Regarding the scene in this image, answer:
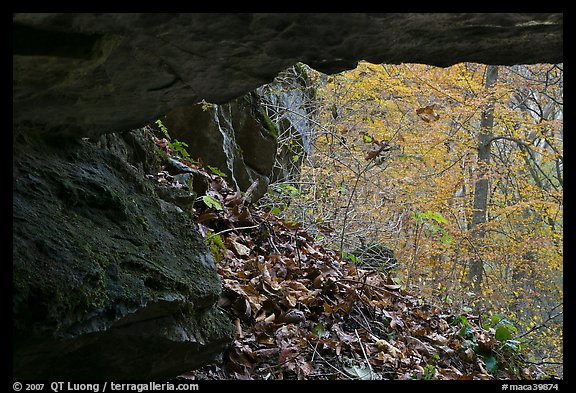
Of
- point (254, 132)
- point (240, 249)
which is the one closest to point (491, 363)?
point (240, 249)

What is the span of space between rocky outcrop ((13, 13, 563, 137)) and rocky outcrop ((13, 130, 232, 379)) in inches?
12.9

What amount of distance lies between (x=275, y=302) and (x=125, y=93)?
6.75 ft

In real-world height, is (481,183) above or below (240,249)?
below

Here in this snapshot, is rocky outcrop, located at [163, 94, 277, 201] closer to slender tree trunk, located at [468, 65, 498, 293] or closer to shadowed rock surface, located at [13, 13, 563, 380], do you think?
shadowed rock surface, located at [13, 13, 563, 380]

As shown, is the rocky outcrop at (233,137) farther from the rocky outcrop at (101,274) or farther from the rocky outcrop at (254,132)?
the rocky outcrop at (101,274)

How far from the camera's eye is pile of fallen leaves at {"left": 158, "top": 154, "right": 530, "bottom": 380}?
3213 millimetres

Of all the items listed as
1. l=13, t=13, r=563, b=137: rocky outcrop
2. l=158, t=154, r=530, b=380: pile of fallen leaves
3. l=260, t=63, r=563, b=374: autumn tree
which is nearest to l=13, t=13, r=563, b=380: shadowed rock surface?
l=13, t=13, r=563, b=137: rocky outcrop

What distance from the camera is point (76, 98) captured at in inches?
81.5

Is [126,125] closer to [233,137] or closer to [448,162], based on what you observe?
[233,137]

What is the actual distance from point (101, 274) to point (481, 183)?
37.3 ft

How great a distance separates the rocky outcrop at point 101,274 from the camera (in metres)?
1.81

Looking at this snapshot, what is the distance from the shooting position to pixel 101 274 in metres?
2.04

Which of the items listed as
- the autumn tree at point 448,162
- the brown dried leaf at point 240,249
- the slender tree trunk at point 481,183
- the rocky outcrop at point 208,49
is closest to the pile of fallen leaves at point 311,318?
the brown dried leaf at point 240,249

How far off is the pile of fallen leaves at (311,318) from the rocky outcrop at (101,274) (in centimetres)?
49
